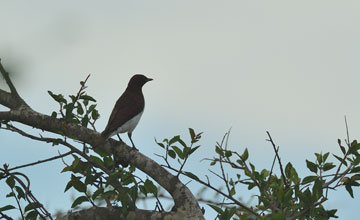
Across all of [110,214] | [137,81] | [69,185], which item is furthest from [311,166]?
[137,81]

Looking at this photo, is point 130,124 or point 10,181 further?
point 130,124

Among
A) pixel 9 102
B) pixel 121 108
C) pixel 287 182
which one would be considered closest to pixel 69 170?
pixel 9 102

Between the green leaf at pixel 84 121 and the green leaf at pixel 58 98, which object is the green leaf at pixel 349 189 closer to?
the green leaf at pixel 84 121

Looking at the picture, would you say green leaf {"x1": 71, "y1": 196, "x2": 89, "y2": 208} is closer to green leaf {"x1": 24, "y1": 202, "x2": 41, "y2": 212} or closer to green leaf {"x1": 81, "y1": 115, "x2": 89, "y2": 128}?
green leaf {"x1": 24, "y1": 202, "x2": 41, "y2": 212}

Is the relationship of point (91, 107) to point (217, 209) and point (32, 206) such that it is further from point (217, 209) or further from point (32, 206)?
point (217, 209)

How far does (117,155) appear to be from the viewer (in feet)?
20.4

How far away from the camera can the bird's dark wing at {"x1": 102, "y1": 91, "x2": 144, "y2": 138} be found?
7979 mm

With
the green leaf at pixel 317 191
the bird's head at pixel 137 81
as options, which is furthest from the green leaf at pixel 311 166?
the bird's head at pixel 137 81

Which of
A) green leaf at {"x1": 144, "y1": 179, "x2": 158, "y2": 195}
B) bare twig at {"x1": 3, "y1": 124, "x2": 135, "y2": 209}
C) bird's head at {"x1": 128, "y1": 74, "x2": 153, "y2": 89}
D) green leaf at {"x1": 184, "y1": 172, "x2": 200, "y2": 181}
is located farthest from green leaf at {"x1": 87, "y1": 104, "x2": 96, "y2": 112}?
bird's head at {"x1": 128, "y1": 74, "x2": 153, "y2": 89}

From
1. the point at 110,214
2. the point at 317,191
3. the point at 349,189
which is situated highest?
the point at 349,189

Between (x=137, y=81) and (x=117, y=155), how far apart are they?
12.6 ft

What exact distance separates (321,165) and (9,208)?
3.34 metres

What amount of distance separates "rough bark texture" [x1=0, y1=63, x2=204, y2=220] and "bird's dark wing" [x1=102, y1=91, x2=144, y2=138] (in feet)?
4.01

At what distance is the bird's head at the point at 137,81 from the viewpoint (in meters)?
9.84
